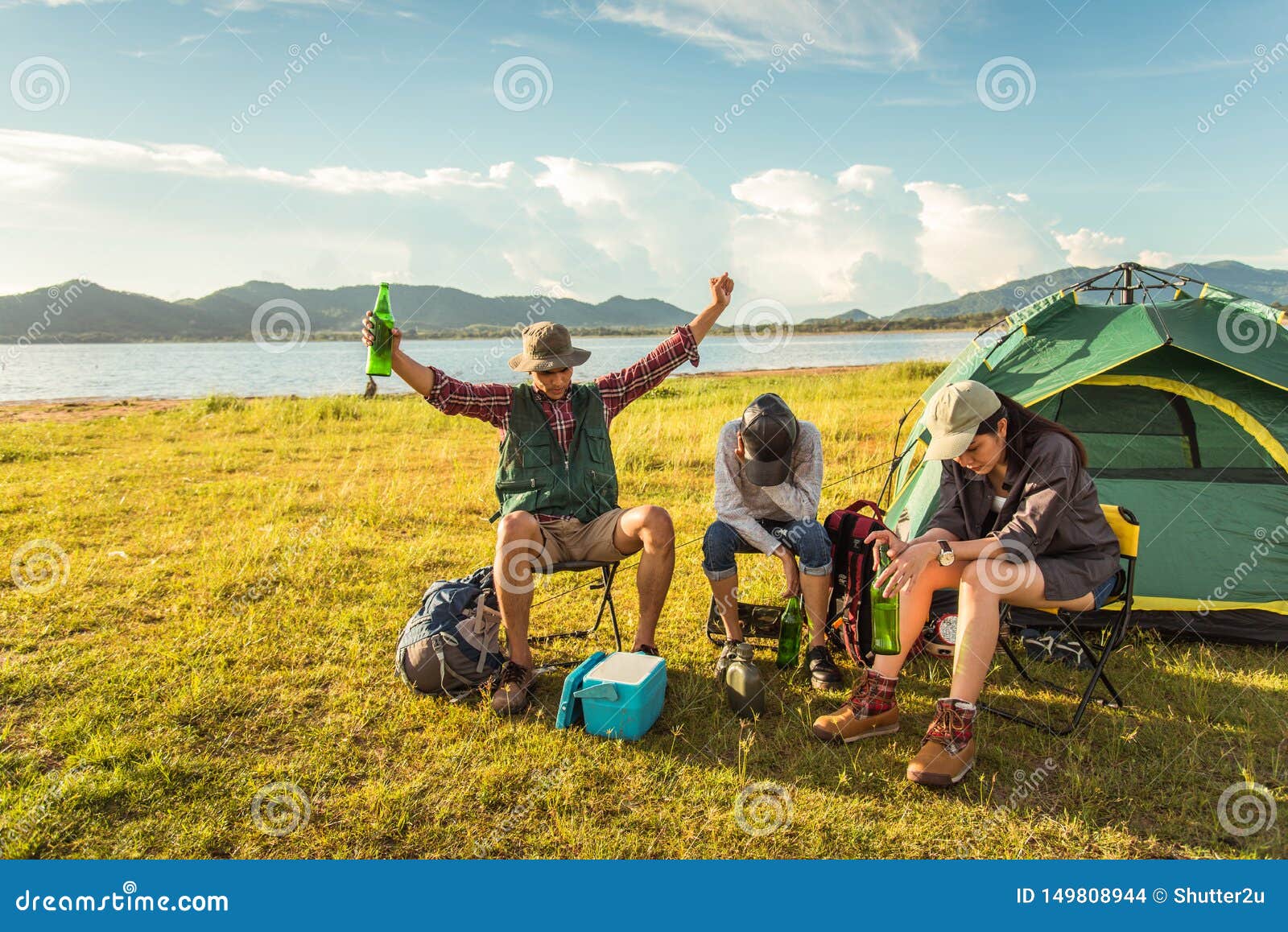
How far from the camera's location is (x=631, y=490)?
7.19 m

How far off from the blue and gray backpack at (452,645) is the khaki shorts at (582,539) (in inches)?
15.5

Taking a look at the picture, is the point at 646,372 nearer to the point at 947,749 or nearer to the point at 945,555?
the point at 945,555

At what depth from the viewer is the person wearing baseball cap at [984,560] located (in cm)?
287

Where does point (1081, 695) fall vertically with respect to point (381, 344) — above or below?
below

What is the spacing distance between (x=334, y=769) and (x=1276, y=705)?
3.87 metres

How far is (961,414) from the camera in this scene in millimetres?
2916

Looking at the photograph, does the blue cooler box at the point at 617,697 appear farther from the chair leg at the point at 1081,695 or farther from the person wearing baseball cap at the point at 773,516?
the chair leg at the point at 1081,695

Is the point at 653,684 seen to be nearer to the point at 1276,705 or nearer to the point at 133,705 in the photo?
the point at 133,705

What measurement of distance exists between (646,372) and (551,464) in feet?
2.27

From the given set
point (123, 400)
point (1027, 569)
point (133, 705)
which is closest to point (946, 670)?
point (1027, 569)

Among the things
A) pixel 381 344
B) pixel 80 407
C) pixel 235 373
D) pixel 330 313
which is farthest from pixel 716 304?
pixel 330 313

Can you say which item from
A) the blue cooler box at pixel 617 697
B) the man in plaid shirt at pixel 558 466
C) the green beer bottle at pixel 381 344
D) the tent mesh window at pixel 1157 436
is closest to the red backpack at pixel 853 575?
the man in plaid shirt at pixel 558 466

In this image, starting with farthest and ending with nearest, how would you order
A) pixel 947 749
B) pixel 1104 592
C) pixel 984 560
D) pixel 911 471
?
pixel 911 471
pixel 1104 592
pixel 984 560
pixel 947 749

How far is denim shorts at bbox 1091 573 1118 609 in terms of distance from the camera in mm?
3144
